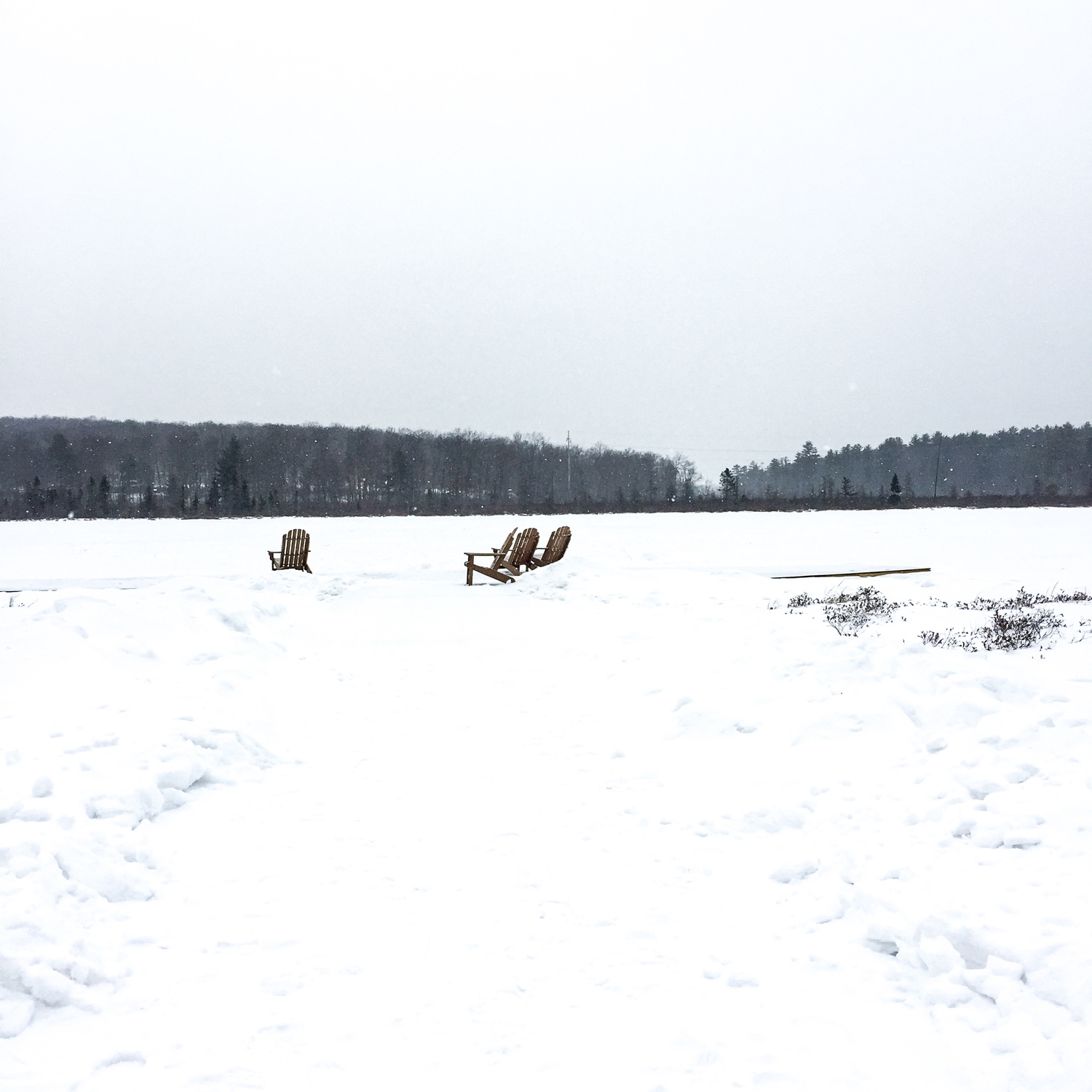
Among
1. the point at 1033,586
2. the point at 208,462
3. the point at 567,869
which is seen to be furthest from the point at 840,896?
the point at 208,462

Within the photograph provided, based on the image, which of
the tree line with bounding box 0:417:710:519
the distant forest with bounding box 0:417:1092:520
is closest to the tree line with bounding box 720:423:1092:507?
the distant forest with bounding box 0:417:1092:520

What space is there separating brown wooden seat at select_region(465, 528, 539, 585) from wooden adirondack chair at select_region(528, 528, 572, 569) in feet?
0.47

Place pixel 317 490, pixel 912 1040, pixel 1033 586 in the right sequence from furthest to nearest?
pixel 317 490
pixel 1033 586
pixel 912 1040

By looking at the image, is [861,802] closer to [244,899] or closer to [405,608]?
[244,899]

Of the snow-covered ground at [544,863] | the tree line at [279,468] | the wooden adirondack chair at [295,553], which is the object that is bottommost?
the snow-covered ground at [544,863]

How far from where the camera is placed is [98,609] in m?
7.03

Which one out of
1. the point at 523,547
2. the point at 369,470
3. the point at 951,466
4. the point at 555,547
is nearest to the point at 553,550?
the point at 555,547

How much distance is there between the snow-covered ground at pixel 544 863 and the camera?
90.4 inches

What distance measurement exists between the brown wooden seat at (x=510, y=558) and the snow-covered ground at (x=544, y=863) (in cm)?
558

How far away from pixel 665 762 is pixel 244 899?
2.66 meters

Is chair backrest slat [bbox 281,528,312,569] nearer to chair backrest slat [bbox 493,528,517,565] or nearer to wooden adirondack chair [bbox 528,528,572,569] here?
chair backrest slat [bbox 493,528,517,565]

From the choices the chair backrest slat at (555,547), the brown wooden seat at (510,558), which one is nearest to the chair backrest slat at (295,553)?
the brown wooden seat at (510,558)

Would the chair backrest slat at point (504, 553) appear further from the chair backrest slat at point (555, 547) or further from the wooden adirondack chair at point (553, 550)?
the chair backrest slat at point (555, 547)

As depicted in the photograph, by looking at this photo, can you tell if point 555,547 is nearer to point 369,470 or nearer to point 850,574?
point 850,574
